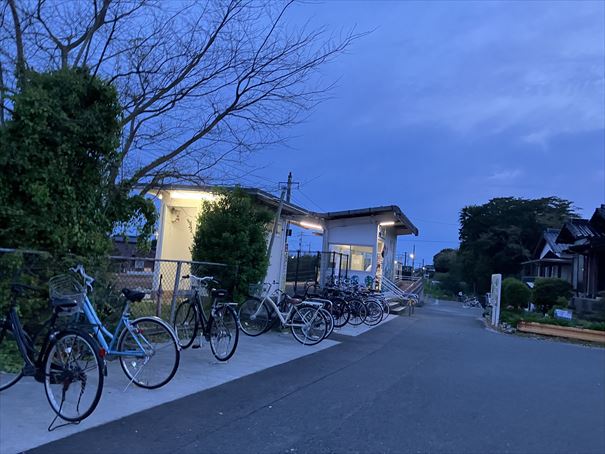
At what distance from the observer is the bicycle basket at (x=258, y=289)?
9.80m

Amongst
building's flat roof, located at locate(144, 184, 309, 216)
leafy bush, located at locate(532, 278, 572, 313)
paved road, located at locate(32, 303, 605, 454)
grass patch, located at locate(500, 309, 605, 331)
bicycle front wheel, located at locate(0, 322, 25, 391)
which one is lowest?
paved road, located at locate(32, 303, 605, 454)

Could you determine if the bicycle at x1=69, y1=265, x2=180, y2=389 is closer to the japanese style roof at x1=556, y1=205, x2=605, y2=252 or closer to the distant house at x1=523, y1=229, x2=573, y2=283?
the japanese style roof at x1=556, y1=205, x2=605, y2=252

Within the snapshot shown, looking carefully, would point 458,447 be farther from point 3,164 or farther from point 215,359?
→ point 3,164

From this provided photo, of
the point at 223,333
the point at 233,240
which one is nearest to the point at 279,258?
the point at 233,240

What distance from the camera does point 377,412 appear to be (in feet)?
17.1

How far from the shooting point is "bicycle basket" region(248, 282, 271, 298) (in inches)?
386

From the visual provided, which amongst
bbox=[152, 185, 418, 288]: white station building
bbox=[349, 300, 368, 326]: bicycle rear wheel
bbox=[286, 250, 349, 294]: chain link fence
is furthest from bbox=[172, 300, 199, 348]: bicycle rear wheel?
bbox=[286, 250, 349, 294]: chain link fence

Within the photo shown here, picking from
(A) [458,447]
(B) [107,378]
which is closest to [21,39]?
(B) [107,378]

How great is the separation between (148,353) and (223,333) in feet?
6.75

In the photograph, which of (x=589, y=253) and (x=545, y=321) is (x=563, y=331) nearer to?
(x=545, y=321)

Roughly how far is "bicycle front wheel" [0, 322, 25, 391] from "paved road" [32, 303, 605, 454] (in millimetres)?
1346

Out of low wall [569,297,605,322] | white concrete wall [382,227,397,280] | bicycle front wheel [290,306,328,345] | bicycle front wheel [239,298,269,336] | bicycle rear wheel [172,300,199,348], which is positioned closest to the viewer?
bicycle rear wheel [172,300,199,348]

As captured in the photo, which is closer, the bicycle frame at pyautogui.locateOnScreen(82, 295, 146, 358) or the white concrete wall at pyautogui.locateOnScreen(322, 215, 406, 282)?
the bicycle frame at pyautogui.locateOnScreen(82, 295, 146, 358)

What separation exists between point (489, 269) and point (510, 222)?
5584mm
